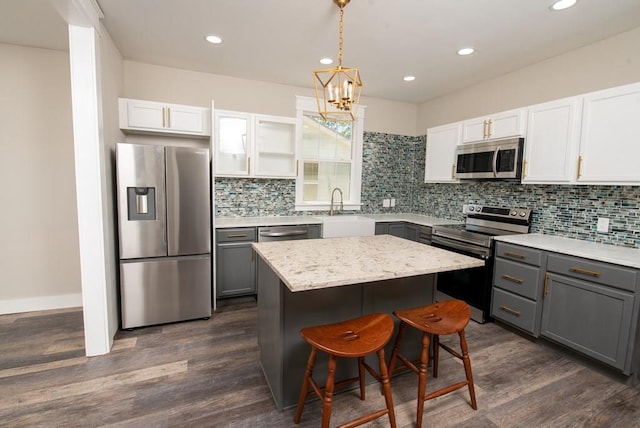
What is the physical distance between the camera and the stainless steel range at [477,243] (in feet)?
9.77

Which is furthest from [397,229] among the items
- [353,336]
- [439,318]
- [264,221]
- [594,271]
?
[353,336]

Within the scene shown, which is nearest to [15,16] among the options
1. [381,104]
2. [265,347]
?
[265,347]

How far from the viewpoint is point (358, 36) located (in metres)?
2.66

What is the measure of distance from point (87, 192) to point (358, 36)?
8.26 feet

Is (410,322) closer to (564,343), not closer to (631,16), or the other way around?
(564,343)

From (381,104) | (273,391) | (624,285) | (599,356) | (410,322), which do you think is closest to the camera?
(410,322)

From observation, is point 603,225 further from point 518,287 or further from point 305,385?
point 305,385

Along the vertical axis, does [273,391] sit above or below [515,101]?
below

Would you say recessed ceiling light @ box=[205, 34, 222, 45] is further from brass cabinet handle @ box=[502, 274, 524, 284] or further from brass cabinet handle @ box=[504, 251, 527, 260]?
brass cabinet handle @ box=[502, 274, 524, 284]

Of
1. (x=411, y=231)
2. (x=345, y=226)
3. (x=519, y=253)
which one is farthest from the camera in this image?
(x=411, y=231)

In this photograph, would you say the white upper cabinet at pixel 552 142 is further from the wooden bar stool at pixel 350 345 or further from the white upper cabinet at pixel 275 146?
the white upper cabinet at pixel 275 146

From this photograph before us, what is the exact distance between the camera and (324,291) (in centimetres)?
185

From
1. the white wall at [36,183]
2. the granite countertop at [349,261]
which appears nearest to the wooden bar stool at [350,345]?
the granite countertop at [349,261]

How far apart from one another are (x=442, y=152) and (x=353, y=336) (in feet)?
10.1
